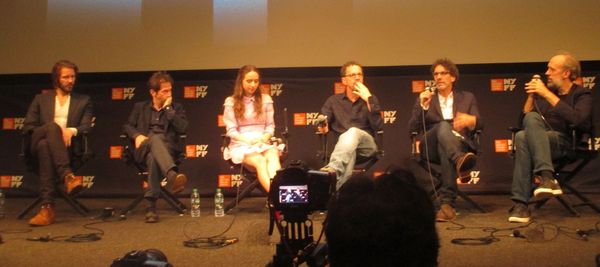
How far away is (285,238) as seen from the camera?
208 cm

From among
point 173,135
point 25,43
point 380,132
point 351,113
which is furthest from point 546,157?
point 25,43

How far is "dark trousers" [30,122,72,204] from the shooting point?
3.96 m

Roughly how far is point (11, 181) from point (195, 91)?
196 cm

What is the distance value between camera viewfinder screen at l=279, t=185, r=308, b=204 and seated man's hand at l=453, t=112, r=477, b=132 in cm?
229

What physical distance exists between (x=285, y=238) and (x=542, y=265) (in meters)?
1.19

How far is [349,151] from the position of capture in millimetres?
4012

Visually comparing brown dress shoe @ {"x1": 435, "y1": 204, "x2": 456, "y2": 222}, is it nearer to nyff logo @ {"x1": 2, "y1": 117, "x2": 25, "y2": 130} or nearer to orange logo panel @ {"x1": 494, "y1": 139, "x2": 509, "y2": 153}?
orange logo panel @ {"x1": 494, "y1": 139, "x2": 509, "y2": 153}

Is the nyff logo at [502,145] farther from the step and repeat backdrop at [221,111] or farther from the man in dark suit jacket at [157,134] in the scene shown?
the man in dark suit jacket at [157,134]

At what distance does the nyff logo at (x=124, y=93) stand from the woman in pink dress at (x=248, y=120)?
1403 mm

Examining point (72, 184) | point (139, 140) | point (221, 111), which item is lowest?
point (72, 184)

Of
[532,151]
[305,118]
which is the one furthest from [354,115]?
[532,151]

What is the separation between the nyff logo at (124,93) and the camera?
17.8 ft

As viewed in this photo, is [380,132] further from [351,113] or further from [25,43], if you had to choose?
[25,43]

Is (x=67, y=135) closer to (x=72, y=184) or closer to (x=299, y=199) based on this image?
(x=72, y=184)
